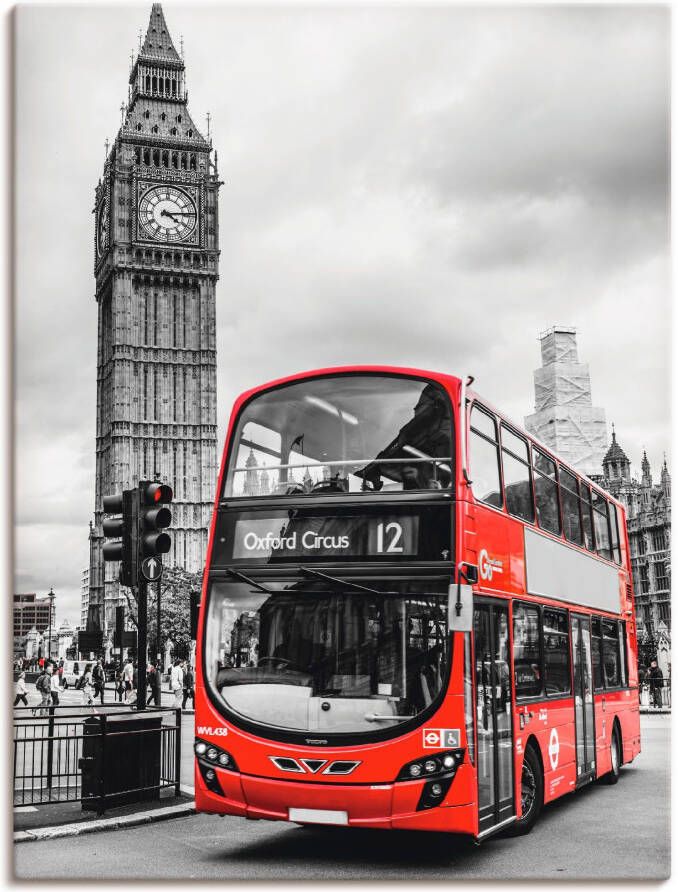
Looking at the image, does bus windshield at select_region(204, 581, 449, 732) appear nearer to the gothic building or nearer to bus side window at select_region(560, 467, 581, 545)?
bus side window at select_region(560, 467, 581, 545)

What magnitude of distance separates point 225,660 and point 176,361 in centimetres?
8622

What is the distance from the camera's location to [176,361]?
305 ft

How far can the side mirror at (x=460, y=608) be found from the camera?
7.47 meters

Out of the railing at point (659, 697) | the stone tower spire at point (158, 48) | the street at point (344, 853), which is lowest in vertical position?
the railing at point (659, 697)

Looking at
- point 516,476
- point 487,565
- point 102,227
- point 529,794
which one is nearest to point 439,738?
point 487,565

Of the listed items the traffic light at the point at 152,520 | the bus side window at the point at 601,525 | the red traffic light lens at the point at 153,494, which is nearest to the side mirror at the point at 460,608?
the traffic light at the point at 152,520

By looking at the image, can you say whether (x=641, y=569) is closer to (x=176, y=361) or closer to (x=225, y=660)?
(x=176, y=361)

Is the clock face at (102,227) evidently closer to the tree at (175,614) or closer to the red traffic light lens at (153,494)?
the tree at (175,614)

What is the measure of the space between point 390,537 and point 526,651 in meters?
2.37

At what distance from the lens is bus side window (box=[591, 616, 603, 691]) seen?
40.2ft

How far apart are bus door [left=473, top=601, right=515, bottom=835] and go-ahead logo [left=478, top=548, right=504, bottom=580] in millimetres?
229

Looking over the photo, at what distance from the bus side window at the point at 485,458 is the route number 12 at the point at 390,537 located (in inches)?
29.9

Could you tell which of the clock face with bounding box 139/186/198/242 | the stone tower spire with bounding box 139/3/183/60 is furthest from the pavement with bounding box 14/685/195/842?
the stone tower spire with bounding box 139/3/183/60

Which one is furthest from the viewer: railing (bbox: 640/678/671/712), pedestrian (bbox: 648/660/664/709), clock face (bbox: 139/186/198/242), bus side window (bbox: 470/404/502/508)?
clock face (bbox: 139/186/198/242)
